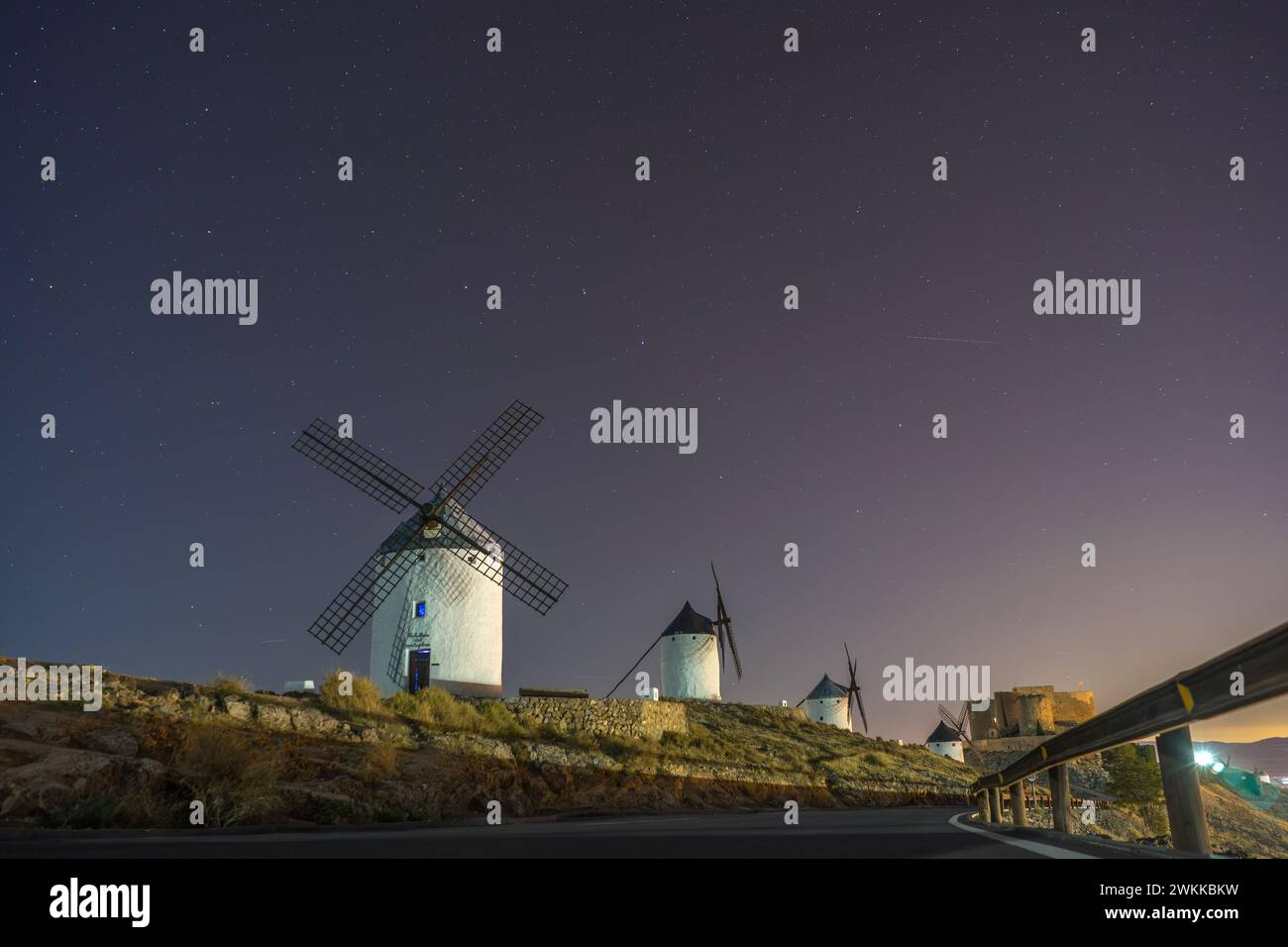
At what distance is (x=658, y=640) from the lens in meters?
80.2

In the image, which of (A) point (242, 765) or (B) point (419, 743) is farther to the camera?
(B) point (419, 743)

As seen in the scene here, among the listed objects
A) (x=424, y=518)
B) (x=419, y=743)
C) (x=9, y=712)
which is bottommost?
(x=419, y=743)

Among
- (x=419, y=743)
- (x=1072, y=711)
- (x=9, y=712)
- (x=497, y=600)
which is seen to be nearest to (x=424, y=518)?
(x=497, y=600)

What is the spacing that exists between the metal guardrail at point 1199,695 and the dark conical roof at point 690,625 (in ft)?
242

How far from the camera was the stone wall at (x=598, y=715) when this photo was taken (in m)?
39.8

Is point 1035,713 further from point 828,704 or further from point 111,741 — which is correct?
point 111,741

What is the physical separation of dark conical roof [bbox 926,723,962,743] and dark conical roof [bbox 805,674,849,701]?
58.9 feet

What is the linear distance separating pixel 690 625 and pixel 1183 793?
76.2 m

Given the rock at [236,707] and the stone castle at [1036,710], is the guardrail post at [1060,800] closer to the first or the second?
the rock at [236,707]

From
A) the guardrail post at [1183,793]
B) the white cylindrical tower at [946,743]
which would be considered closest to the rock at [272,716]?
the guardrail post at [1183,793]

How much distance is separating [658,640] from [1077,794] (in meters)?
36.5

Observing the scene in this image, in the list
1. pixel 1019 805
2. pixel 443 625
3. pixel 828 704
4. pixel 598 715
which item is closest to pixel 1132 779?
pixel 828 704

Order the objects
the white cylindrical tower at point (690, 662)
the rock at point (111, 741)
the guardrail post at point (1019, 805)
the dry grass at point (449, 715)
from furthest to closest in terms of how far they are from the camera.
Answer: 1. the white cylindrical tower at point (690, 662)
2. the dry grass at point (449, 715)
3. the rock at point (111, 741)
4. the guardrail post at point (1019, 805)
